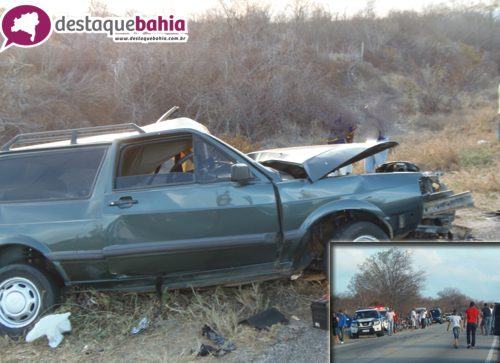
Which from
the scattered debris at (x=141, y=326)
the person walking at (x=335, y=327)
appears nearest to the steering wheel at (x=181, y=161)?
the scattered debris at (x=141, y=326)

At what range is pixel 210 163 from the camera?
3.58m

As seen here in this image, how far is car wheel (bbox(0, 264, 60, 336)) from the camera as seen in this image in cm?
335

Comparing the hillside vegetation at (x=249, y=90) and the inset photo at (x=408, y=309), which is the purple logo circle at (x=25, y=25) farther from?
the inset photo at (x=408, y=309)

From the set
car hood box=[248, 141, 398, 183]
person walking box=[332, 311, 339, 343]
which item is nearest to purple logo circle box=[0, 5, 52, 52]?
car hood box=[248, 141, 398, 183]

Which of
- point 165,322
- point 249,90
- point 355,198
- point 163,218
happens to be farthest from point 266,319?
point 249,90

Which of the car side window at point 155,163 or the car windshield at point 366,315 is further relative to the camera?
the car side window at point 155,163

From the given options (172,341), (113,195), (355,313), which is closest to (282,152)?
(113,195)

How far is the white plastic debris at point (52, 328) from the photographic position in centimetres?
320

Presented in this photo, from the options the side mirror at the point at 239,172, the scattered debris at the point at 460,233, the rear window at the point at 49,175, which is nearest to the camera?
the side mirror at the point at 239,172

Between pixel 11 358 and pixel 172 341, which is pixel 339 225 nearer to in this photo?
pixel 172 341

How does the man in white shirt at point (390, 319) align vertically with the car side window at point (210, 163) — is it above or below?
below

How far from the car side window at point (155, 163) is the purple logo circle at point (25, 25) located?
878 cm

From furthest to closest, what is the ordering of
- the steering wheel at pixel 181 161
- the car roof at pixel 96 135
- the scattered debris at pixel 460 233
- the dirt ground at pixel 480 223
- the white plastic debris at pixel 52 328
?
the dirt ground at pixel 480 223, the scattered debris at pixel 460 233, the steering wheel at pixel 181 161, the car roof at pixel 96 135, the white plastic debris at pixel 52 328

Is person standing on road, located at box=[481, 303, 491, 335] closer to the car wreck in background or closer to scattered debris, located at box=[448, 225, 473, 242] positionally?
the car wreck in background
